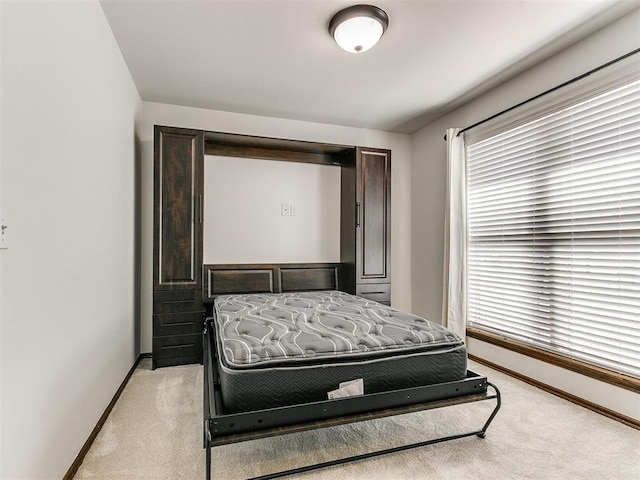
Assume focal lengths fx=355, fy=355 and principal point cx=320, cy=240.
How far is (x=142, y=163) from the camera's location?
354 centimetres

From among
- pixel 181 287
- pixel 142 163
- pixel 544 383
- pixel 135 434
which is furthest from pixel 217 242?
pixel 544 383

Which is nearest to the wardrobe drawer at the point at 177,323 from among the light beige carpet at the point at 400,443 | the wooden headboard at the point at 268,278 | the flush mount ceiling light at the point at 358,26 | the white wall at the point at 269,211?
the wooden headboard at the point at 268,278

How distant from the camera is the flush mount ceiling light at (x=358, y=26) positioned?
2124 mm

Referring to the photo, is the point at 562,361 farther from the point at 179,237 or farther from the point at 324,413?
the point at 179,237

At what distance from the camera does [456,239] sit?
350cm

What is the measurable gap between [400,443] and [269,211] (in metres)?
2.71

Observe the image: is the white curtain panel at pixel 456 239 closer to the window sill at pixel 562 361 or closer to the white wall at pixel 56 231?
the window sill at pixel 562 361

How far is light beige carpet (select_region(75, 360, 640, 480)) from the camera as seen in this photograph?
166cm

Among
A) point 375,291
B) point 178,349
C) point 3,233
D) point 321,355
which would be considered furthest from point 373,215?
point 3,233

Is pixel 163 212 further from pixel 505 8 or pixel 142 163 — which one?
pixel 505 8

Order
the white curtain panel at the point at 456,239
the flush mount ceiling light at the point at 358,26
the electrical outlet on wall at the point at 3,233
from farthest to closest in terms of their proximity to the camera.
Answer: the white curtain panel at the point at 456,239 → the flush mount ceiling light at the point at 358,26 → the electrical outlet on wall at the point at 3,233

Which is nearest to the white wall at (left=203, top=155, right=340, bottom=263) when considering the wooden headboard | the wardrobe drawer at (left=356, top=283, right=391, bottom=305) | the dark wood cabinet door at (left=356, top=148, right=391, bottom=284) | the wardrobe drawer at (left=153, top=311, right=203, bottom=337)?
the wooden headboard

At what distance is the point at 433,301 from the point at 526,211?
1.63 metres

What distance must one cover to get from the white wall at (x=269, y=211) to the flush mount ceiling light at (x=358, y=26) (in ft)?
6.15
